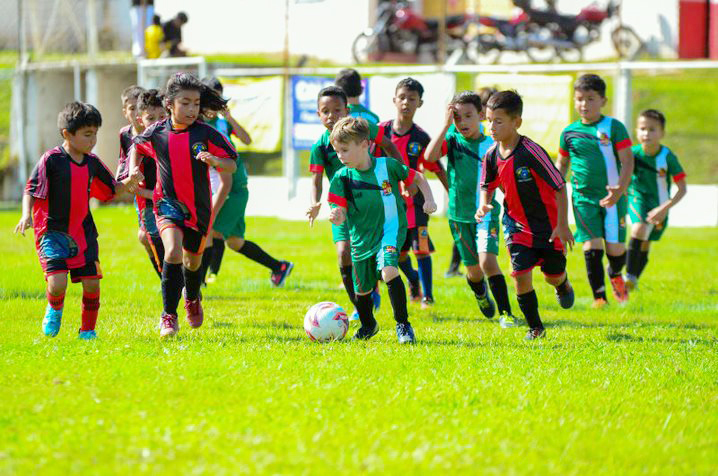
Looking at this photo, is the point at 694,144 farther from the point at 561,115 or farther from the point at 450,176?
the point at 450,176

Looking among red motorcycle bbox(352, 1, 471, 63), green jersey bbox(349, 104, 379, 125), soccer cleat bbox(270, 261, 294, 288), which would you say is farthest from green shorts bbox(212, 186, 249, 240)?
red motorcycle bbox(352, 1, 471, 63)

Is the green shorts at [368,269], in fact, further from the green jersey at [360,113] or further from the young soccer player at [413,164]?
the green jersey at [360,113]

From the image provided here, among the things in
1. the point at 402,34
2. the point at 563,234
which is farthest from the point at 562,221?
the point at 402,34

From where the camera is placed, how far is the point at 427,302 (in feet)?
30.5

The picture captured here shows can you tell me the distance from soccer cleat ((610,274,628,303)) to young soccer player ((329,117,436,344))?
3.29 m

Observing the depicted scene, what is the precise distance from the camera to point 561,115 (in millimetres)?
16578

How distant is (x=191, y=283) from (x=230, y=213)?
2461 millimetres

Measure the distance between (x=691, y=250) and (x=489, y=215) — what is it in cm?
689

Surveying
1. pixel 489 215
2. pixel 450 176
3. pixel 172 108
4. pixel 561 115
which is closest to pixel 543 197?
pixel 489 215

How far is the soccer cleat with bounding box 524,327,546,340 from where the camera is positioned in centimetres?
739

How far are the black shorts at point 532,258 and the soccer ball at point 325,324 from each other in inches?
→ 51.8

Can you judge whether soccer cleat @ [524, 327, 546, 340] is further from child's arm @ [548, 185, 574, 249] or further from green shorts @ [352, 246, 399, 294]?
green shorts @ [352, 246, 399, 294]

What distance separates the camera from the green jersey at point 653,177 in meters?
10.7

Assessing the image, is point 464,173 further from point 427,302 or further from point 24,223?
point 24,223
